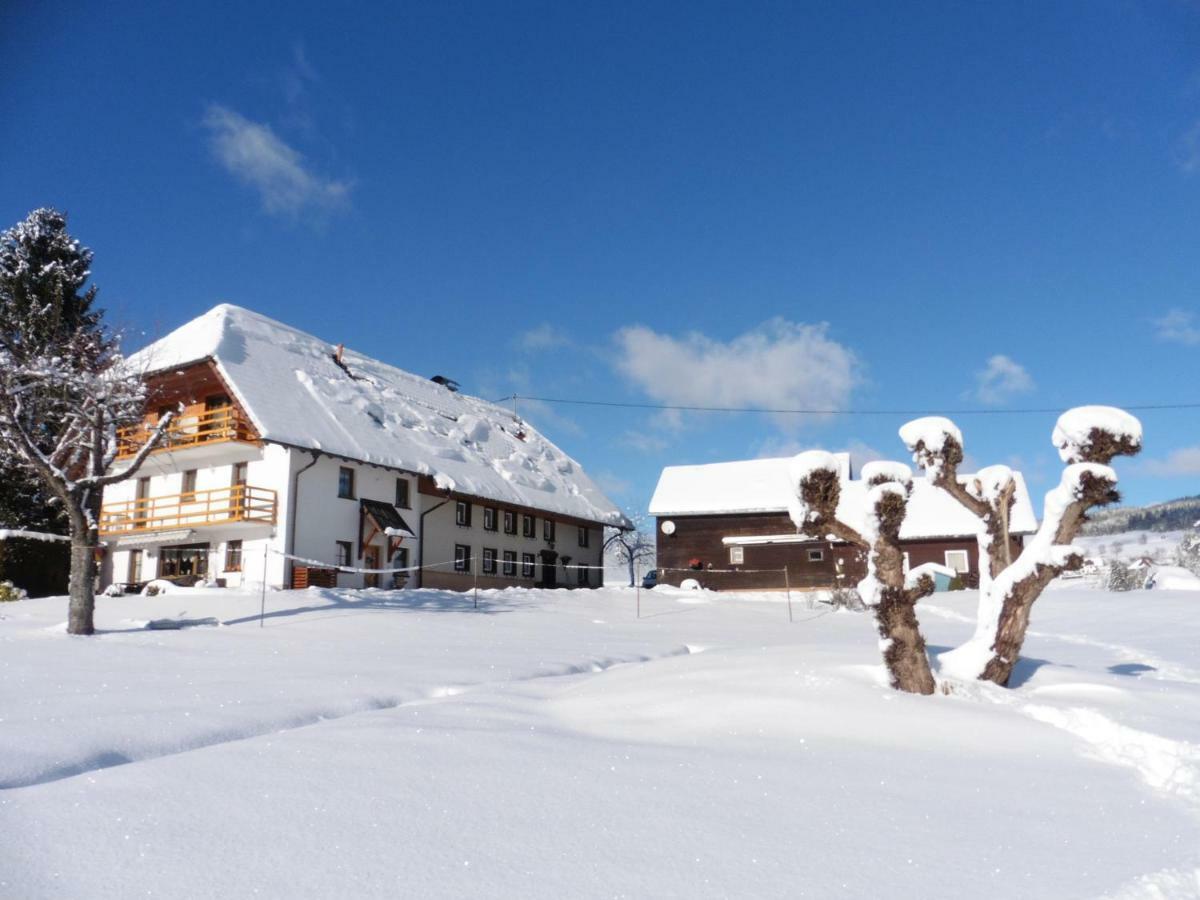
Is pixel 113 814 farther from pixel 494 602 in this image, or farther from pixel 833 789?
pixel 494 602

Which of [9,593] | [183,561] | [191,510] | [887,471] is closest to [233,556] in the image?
[183,561]

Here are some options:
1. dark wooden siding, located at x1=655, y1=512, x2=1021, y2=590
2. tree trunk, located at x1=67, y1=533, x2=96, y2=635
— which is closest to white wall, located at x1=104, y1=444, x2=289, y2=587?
tree trunk, located at x1=67, y1=533, x2=96, y2=635

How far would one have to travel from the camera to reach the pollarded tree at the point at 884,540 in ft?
27.9

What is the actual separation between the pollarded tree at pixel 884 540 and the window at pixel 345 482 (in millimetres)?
22175

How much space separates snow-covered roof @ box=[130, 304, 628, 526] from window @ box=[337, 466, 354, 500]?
889 millimetres

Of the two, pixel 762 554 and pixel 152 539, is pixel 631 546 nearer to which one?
pixel 762 554

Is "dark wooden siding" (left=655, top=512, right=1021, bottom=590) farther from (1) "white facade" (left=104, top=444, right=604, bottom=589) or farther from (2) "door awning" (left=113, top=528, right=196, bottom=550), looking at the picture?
(2) "door awning" (left=113, top=528, right=196, bottom=550)

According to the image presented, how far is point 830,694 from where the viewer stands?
25.2 ft

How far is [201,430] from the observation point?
29.3 metres

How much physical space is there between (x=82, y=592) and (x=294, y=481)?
1155cm

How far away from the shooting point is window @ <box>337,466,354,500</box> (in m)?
28.9

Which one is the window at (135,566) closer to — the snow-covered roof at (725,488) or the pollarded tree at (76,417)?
the pollarded tree at (76,417)

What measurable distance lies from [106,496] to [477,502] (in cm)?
1300

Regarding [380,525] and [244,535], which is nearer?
[244,535]
